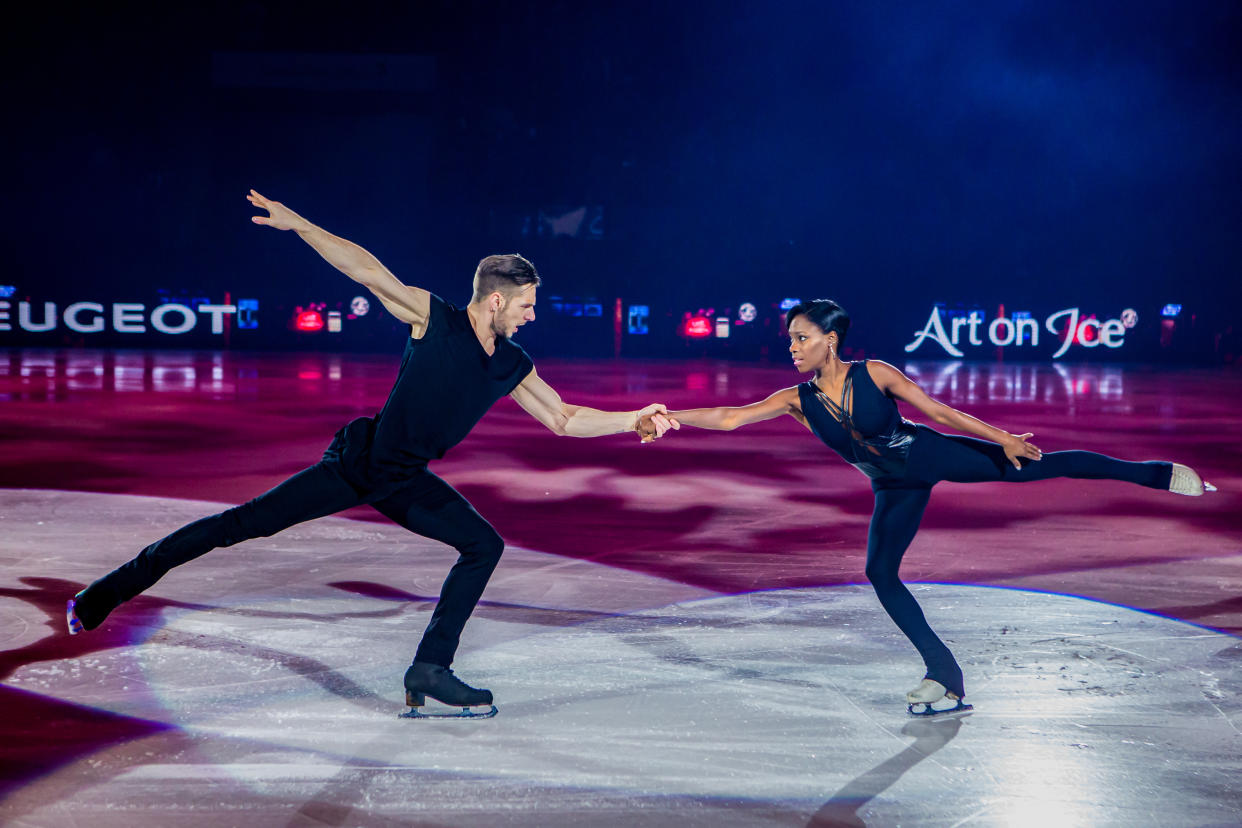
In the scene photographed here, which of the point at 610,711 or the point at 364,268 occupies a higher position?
the point at 364,268

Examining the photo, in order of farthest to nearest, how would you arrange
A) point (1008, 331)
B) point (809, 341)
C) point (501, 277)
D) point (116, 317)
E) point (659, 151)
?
point (1008, 331) → point (659, 151) → point (116, 317) → point (809, 341) → point (501, 277)

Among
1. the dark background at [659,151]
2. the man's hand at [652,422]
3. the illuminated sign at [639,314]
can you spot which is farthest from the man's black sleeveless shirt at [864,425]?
the illuminated sign at [639,314]

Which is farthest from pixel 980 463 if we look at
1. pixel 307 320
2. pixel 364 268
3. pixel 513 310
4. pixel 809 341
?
pixel 307 320

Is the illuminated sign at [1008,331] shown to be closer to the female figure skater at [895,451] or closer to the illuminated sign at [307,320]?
the illuminated sign at [307,320]

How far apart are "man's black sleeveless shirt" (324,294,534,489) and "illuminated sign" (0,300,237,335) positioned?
113 feet

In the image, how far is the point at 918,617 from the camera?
454 cm

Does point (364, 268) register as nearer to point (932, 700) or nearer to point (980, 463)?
point (980, 463)

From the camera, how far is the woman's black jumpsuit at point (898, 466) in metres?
4.52

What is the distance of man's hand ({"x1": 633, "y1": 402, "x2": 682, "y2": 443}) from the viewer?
17.1 ft

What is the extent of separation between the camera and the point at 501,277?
4203mm

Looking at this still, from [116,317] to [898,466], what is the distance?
3592cm

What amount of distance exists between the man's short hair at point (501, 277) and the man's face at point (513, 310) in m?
0.02

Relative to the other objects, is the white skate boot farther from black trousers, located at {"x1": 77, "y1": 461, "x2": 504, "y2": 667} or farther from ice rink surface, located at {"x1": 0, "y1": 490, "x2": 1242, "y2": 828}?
black trousers, located at {"x1": 77, "y1": 461, "x2": 504, "y2": 667}

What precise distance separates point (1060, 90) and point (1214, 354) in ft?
34.1
